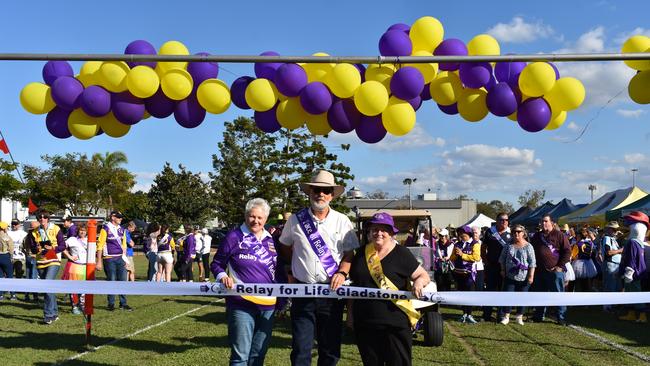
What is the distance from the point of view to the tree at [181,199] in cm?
5059

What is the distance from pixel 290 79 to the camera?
629cm

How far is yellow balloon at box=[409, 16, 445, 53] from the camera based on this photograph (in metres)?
6.45

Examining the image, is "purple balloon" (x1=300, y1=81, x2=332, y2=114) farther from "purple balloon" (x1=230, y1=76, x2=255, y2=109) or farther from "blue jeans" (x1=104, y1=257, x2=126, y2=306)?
"blue jeans" (x1=104, y1=257, x2=126, y2=306)

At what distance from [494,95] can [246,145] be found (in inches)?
1579

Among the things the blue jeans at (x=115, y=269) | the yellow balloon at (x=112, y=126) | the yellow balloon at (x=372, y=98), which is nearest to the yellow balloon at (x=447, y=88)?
the yellow balloon at (x=372, y=98)

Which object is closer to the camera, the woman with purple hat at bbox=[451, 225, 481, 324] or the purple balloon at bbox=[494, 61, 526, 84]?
the purple balloon at bbox=[494, 61, 526, 84]

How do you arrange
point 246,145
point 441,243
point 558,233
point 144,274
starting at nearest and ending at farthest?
point 558,233 < point 441,243 < point 144,274 < point 246,145

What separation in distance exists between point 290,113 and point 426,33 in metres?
1.69

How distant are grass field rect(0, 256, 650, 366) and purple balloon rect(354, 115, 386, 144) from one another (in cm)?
256

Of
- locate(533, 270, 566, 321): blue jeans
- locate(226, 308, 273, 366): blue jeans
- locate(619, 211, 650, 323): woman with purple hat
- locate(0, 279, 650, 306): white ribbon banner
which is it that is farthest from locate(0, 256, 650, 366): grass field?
locate(226, 308, 273, 366): blue jeans

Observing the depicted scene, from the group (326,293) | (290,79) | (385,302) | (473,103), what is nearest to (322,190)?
(326,293)

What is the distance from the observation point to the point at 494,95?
247 inches

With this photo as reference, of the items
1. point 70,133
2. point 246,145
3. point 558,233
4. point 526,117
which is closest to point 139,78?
point 70,133

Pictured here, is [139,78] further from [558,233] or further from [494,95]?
[558,233]
